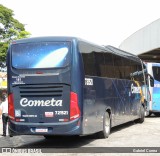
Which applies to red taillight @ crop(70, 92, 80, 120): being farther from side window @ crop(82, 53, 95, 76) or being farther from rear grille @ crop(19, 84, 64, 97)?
side window @ crop(82, 53, 95, 76)

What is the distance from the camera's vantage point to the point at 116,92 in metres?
15.4

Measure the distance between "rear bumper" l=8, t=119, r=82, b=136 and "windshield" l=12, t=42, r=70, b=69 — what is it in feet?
5.27

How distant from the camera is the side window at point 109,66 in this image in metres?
14.3

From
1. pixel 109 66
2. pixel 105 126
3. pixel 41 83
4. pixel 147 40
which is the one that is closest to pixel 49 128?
pixel 41 83

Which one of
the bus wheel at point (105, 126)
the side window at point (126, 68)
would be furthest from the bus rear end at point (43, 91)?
the side window at point (126, 68)

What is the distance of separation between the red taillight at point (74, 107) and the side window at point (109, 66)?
8.75 ft

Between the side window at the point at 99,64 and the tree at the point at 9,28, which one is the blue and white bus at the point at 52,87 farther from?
the tree at the point at 9,28

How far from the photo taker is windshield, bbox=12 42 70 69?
467 inches

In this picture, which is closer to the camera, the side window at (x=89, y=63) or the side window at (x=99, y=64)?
the side window at (x=89, y=63)

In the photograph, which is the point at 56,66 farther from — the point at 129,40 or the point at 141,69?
the point at 129,40

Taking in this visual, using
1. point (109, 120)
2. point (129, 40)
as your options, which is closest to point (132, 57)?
point (109, 120)

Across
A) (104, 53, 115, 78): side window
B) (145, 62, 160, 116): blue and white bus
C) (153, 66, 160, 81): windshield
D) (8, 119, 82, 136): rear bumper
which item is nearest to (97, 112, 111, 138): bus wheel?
(104, 53, 115, 78): side window

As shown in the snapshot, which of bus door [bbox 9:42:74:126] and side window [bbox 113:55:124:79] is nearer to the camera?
bus door [bbox 9:42:74:126]

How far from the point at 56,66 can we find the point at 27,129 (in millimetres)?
1929
